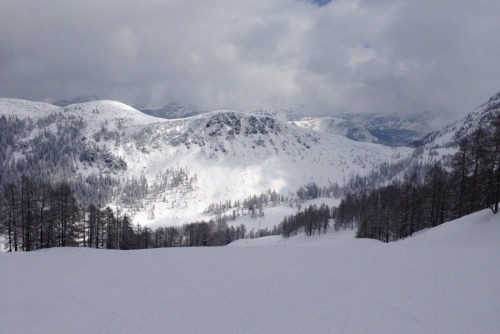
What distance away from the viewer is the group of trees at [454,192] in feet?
99.8

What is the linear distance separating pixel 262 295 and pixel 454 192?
4466 centimetres

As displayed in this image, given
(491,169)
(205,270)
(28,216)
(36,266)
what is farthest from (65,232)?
(491,169)

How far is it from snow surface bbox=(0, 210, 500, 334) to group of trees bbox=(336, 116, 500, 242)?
14511mm

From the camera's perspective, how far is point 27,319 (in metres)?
10.7

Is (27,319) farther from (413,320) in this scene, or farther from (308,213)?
(308,213)

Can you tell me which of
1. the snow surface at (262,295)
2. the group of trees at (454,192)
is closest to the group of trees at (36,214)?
the snow surface at (262,295)

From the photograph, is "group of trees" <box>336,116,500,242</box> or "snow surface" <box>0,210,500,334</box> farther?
"group of trees" <box>336,116,500,242</box>

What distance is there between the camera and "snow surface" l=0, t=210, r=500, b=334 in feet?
31.2

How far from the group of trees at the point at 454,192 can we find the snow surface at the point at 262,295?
47.6ft

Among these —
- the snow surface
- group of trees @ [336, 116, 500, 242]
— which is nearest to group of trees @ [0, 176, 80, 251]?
the snow surface

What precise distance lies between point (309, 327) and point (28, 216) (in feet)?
139

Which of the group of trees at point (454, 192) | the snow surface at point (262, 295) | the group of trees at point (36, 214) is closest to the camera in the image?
the snow surface at point (262, 295)

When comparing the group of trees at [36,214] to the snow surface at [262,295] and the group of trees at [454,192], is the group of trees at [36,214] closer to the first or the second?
the snow surface at [262,295]

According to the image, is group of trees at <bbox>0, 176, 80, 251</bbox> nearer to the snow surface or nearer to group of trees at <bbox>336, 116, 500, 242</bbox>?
the snow surface
